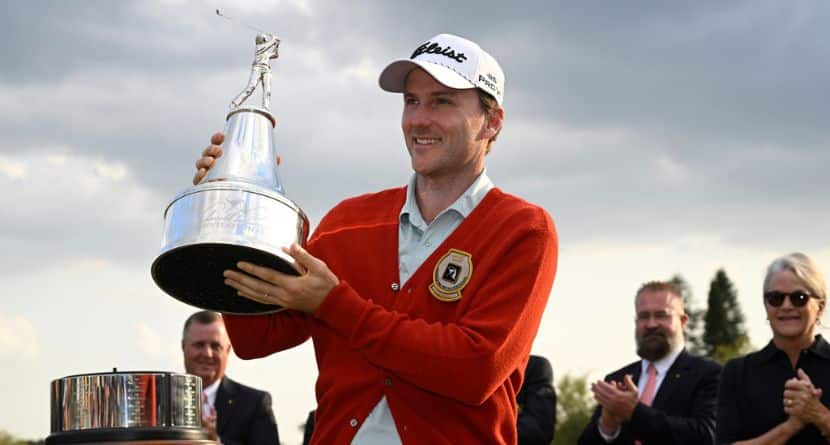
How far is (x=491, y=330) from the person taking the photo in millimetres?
4203

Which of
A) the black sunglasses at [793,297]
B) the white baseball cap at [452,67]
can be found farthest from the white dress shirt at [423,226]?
the black sunglasses at [793,297]

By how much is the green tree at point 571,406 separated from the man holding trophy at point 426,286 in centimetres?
7875

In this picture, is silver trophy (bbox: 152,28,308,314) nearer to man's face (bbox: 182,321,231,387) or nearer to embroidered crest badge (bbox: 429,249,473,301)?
embroidered crest badge (bbox: 429,249,473,301)

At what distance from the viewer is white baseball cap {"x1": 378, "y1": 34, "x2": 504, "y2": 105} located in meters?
4.62

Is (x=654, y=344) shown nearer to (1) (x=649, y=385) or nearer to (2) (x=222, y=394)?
(1) (x=649, y=385)

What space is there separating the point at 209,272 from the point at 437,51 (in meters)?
1.45

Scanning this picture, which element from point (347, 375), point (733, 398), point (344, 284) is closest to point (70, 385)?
point (344, 284)


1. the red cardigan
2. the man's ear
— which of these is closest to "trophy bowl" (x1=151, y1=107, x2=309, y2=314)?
the red cardigan

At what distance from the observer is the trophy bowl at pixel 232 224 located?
371cm

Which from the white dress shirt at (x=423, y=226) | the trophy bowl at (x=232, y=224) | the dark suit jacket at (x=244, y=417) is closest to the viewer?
the trophy bowl at (x=232, y=224)

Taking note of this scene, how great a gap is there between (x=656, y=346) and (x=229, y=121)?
6591 mm

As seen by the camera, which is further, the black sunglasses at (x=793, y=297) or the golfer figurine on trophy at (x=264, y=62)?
the black sunglasses at (x=793, y=297)

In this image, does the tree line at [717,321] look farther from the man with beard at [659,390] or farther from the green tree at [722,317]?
the man with beard at [659,390]

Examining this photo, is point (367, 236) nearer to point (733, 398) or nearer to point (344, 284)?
point (344, 284)
